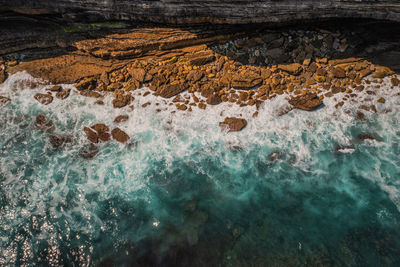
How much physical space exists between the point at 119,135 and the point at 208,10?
19.7ft

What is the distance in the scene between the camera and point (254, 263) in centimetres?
697

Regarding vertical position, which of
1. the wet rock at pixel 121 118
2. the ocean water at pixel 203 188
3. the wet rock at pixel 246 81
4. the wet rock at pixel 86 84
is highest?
the wet rock at pixel 246 81

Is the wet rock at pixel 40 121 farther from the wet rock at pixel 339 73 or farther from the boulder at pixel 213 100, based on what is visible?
the wet rock at pixel 339 73

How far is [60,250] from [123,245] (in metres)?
1.90

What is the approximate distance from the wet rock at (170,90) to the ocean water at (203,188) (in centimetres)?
46

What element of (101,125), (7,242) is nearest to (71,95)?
(101,125)

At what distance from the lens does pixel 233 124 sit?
9461mm

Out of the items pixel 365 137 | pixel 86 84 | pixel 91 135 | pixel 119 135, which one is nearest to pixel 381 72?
pixel 365 137

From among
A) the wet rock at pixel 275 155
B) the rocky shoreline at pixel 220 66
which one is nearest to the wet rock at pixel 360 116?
the rocky shoreline at pixel 220 66

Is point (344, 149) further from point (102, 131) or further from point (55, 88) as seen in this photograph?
point (55, 88)

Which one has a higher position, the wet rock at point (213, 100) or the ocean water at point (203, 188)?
the wet rock at point (213, 100)

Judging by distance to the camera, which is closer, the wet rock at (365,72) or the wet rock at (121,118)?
the wet rock at (121,118)

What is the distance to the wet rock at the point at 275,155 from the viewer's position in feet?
28.9

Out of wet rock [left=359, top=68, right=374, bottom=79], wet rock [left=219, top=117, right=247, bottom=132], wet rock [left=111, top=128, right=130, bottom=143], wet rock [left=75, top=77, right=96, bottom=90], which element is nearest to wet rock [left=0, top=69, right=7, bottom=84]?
wet rock [left=75, top=77, right=96, bottom=90]
